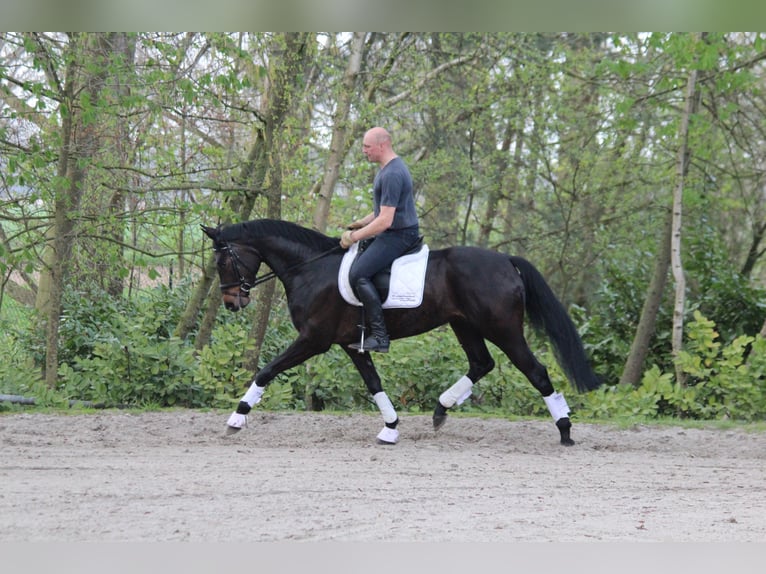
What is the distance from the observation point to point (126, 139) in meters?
11.1

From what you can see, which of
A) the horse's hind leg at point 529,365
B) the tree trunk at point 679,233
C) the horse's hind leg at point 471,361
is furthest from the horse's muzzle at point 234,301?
the tree trunk at point 679,233

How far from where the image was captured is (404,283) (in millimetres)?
7969

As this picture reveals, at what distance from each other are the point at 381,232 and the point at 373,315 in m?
0.71

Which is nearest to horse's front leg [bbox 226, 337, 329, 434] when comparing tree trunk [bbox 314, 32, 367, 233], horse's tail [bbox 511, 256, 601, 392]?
horse's tail [bbox 511, 256, 601, 392]

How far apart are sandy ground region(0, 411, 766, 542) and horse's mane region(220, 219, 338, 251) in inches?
71.0

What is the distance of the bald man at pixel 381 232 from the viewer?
7.71m

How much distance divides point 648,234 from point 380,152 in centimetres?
1051

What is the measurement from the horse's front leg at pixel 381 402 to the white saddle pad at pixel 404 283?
586 mm

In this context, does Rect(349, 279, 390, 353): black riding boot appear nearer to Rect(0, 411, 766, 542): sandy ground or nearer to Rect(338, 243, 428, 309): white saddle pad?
Rect(338, 243, 428, 309): white saddle pad

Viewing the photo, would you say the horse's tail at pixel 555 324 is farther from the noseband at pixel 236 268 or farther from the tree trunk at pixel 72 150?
the tree trunk at pixel 72 150

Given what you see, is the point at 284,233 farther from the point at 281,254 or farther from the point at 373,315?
the point at 373,315

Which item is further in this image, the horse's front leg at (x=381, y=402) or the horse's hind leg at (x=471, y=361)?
the horse's hind leg at (x=471, y=361)

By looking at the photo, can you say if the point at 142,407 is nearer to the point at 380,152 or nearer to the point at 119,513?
the point at 380,152

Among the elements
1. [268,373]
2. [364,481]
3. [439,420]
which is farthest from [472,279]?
[364,481]
